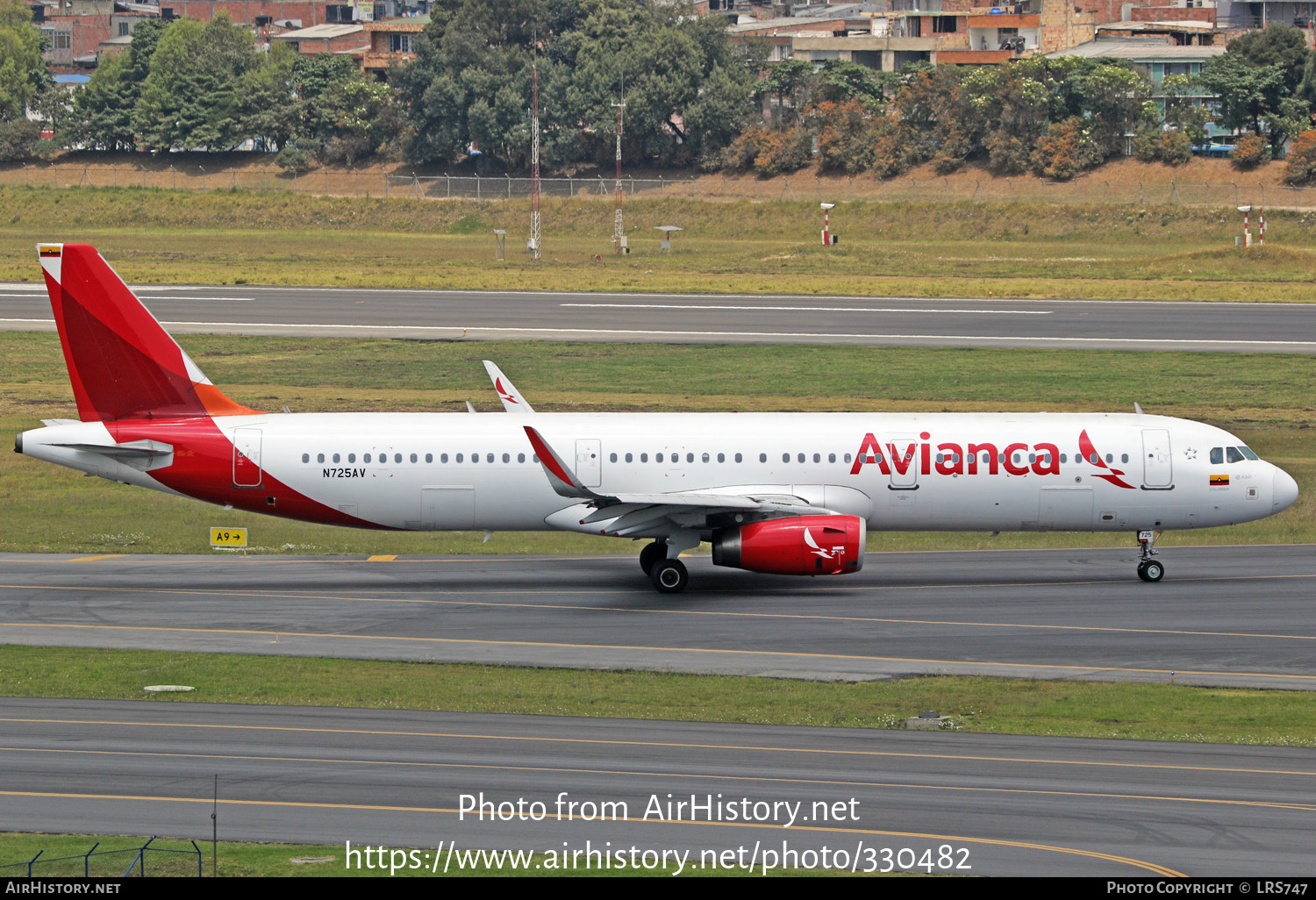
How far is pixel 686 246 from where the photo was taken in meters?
127

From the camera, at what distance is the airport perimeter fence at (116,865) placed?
19.6 m

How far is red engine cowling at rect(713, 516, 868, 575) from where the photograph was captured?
1431 inches

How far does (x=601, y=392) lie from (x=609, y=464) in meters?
25.1

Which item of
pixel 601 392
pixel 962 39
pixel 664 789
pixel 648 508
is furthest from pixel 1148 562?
pixel 962 39

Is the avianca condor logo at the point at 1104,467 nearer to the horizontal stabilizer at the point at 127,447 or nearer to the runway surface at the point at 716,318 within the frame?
the horizontal stabilizer at the point at 127,447

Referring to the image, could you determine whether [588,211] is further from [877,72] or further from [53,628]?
[53,628]

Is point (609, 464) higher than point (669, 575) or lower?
higher

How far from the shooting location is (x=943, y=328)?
265ft

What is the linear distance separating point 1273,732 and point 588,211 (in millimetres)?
119816

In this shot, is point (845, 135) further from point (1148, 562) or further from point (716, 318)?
point (1148, 562)

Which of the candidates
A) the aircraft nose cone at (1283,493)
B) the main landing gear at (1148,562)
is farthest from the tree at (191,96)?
the aircraft nose cone at (1283,493)

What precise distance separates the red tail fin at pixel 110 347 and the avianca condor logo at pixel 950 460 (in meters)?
18.4

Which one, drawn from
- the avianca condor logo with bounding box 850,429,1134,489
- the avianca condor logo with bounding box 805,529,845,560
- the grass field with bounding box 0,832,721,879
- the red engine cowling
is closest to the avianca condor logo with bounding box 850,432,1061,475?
the avianca condor logo with bounding box 850,429,1134,489
